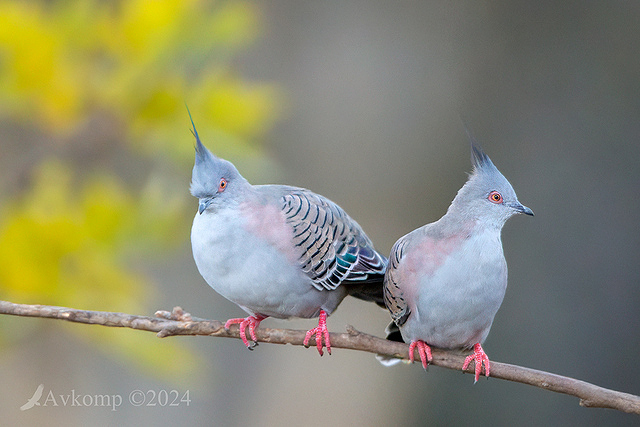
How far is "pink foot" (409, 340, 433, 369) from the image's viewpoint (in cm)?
150

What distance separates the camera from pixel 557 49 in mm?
3221

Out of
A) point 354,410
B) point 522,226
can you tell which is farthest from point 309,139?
point 354,410

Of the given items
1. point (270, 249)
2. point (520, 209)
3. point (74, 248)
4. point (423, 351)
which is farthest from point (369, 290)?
point (74, 248)

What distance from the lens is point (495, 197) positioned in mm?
1404

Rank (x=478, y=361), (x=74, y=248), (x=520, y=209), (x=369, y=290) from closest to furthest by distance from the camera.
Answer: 1. (x=520, y=209)
2. (x=478, y=361)
3. (x=369, y=290)
4. (x=74, y=248)

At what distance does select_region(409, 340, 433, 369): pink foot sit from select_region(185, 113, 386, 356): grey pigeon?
0.18 meters

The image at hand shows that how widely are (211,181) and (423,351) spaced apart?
0.63 metres

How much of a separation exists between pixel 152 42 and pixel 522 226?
201cm

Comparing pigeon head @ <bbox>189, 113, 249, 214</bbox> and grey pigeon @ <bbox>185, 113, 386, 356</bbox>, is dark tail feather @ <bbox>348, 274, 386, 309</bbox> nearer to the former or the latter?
grey pigeon @ <bbox>185, 113, 386, 356</bbox>

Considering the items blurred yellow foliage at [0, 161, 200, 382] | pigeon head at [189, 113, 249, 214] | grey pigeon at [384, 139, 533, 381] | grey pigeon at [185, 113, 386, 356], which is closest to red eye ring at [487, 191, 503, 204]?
grey pigeon at [384, 139, 533, 381]

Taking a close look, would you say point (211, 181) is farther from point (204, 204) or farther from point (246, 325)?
point (246, 325)

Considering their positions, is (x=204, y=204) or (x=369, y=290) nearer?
(x=204, y=204)

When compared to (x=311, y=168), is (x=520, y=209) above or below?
below

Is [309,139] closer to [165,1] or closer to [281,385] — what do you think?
[281,385]
